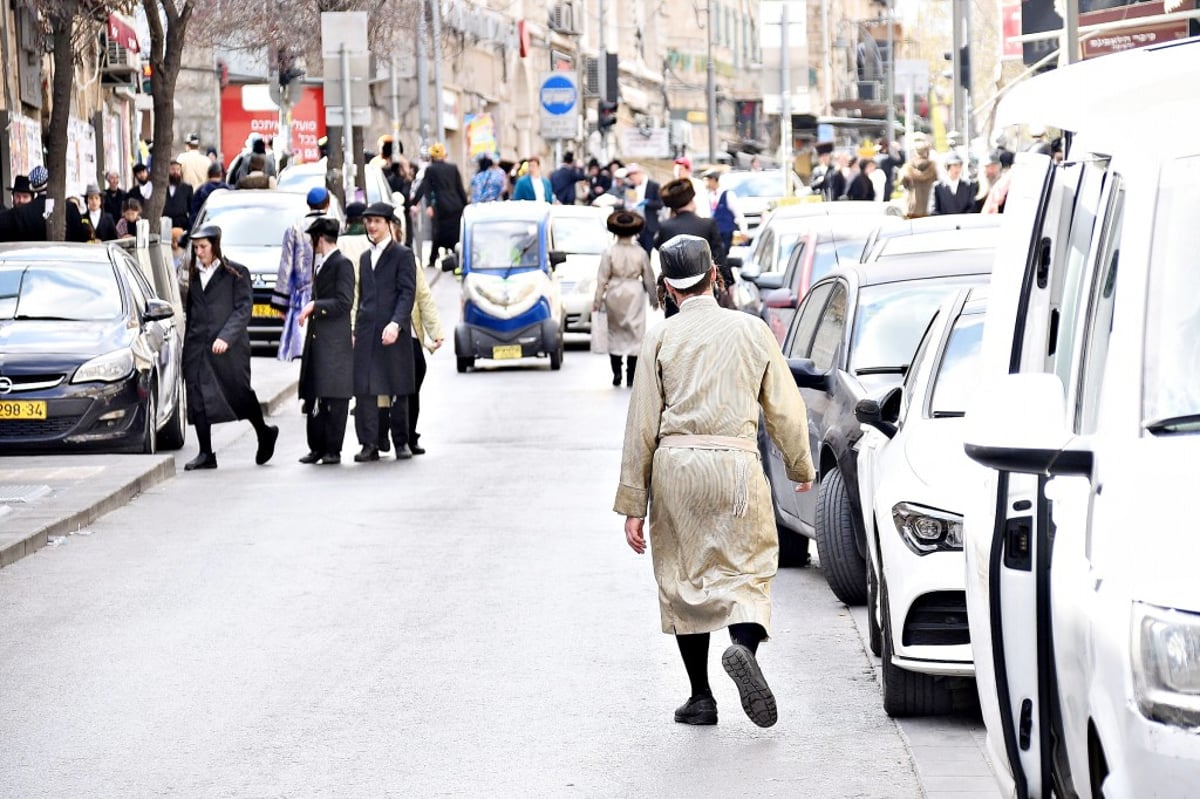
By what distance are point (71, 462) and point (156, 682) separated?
8.33m

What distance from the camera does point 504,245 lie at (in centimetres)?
2736

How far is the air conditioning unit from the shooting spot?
3194 inches

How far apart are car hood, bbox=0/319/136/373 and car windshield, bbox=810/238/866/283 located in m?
5.45

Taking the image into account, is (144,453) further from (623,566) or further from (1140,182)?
(1140,182)

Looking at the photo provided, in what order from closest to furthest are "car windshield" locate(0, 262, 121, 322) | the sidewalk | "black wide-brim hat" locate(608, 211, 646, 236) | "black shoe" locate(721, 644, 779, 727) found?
"black shoe" locate(721, 644, 779, 727), the sidewalk, "car windshield" locate(0, 262, 121, 322), "black wide-brim hat" locate(608, 211, 646, 236)

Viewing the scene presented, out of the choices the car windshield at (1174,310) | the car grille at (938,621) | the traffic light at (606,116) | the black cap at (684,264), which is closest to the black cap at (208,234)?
the black cap at (684,264)

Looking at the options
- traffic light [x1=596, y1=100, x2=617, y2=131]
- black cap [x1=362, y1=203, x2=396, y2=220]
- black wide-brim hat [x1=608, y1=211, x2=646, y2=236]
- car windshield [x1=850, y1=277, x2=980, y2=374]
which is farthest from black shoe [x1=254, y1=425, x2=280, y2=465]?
traffic light [x1=596, y1=100, x2=617, y2=131]

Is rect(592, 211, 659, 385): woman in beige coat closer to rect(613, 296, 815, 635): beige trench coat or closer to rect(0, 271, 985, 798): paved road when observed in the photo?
rect(0, 271, 985, 798): paved road

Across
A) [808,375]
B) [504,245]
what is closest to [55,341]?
[808,375]

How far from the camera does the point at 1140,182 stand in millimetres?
4637

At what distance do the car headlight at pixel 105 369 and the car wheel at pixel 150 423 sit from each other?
1.26ft

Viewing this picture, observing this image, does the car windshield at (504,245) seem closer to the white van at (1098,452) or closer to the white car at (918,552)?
the white car at (918,552)

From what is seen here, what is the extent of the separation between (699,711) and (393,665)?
166 cm

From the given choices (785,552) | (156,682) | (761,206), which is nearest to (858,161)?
(761,206)
